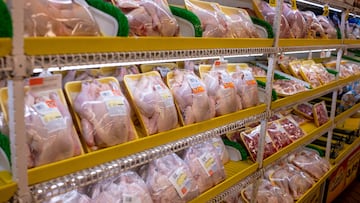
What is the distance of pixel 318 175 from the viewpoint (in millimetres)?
3104

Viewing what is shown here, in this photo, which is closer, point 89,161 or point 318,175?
point 89,161

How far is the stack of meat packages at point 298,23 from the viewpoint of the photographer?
244 centimetres

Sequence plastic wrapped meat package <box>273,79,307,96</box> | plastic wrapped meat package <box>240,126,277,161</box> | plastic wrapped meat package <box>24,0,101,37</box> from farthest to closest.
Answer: plastic wrapped meat package <box>273,79,307,96</box> < plastic wrapped meat package <box>240,126,277,161</box> < plastic wrapped meat package <box>24,0,101,37</box>

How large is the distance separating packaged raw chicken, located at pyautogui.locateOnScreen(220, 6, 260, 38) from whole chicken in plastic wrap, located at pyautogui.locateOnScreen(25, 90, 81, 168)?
45.7 inches

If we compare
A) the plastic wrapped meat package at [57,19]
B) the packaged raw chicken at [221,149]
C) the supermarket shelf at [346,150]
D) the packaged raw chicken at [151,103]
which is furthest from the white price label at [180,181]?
the supermarket shelf at [346,150]

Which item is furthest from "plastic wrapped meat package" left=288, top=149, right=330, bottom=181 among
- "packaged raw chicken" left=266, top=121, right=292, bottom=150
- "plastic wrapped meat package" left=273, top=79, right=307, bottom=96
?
"plastic wrapped meat package" left=273, top=79, right=307, bottom=96

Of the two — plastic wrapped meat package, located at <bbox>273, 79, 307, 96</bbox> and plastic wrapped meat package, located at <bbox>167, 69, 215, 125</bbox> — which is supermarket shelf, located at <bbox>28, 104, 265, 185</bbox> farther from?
plastic wrapped meat package, located at <bbox>273, 79, 307, 96</bbox>

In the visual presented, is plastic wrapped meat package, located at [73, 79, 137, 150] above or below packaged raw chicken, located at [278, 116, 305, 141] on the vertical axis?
above

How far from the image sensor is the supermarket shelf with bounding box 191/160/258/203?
183cm

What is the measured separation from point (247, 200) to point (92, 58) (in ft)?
5.68

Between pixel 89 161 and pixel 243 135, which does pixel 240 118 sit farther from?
pixel 89 161

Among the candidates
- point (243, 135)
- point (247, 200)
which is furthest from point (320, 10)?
point (247, 200)

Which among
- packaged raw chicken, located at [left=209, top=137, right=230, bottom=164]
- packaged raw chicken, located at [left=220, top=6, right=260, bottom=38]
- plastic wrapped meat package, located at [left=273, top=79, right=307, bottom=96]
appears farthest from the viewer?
plastic wrapped meat package, located at [left=273, top=79, right=307, bottom=96]

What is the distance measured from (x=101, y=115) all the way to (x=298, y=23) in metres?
1.87
